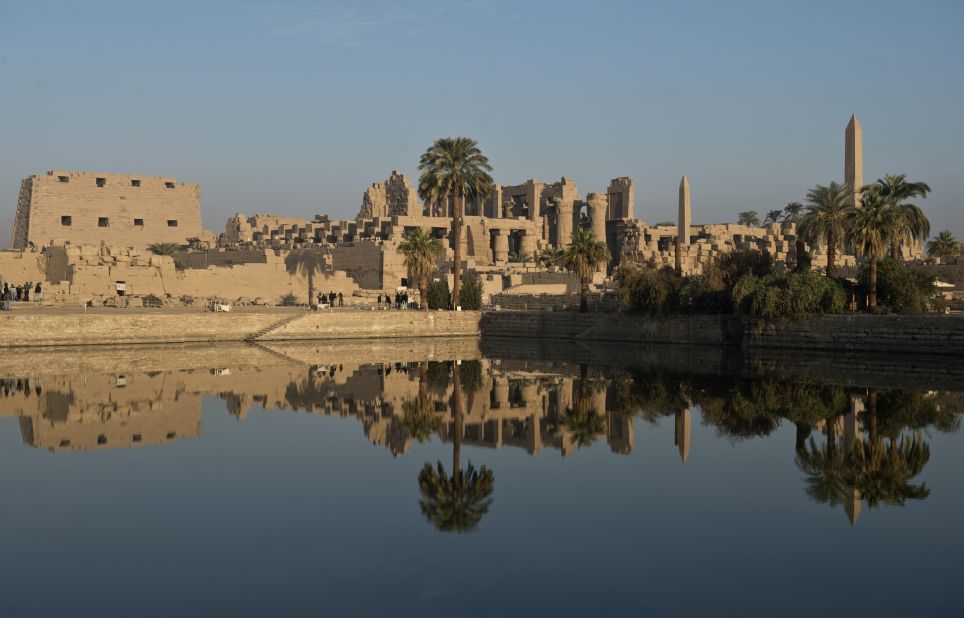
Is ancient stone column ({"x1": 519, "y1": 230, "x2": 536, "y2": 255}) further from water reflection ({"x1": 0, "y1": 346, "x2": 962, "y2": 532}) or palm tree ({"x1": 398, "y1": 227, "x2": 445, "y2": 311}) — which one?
water reflection ({"x1": 0, "y1": 346, "x2": 962, "y2": 532})

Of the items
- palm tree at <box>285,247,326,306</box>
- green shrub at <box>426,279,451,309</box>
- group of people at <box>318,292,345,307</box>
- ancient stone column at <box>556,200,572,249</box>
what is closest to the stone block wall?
palm tree at <box>285,247,326,306</box>

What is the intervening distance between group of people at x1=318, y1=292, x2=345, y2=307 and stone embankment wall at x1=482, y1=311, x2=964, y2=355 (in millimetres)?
9454

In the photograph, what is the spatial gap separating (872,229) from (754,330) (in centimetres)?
497

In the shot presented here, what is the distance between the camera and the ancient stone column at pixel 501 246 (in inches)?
2667

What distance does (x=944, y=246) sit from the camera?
62000mm

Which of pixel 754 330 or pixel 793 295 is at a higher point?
pixel 793 295

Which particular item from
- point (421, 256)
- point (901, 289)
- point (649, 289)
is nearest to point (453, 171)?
point (421, 256)

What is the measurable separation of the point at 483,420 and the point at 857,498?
804 cm

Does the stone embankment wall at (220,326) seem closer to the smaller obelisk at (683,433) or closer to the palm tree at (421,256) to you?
the palm tree at (421,256)

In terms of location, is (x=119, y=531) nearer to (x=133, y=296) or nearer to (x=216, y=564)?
(x=216, y=564)

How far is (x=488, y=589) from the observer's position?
866 cm

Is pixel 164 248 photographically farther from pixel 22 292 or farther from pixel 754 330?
pixel 754 330

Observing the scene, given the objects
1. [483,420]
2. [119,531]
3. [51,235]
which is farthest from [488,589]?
[51,235]

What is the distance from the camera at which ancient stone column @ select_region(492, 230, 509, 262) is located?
67750mm
